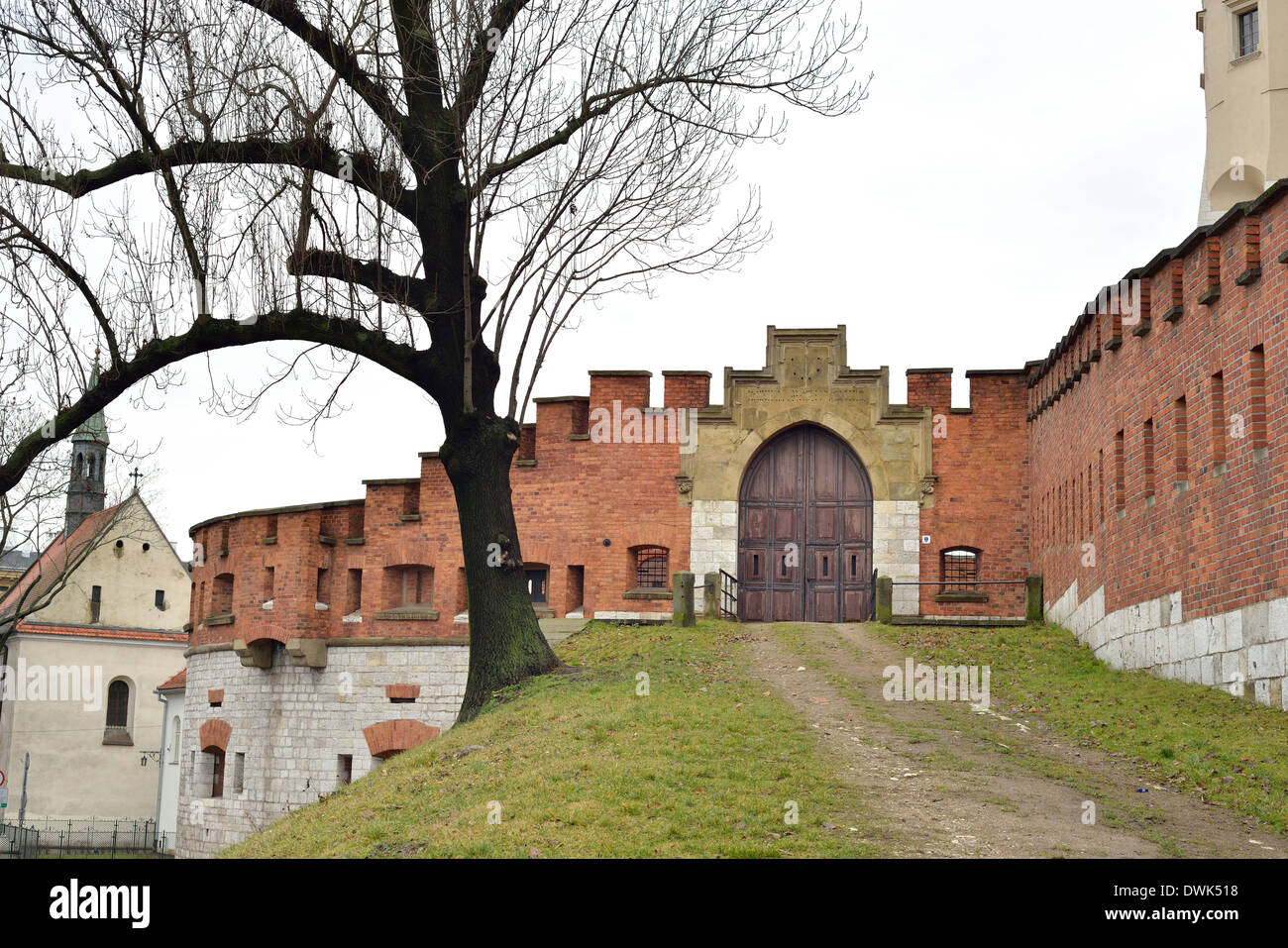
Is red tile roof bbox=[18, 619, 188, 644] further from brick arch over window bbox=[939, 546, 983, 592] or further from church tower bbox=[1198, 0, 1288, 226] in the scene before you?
church tower bbox=[1198, 0, 1288, 226]

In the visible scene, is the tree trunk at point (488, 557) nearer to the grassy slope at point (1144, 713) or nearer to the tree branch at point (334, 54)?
the tree branch at point (334, 54)

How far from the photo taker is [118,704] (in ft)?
158

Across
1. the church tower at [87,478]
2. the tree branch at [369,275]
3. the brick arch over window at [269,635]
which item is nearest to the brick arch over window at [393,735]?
the brick arch over window at [269,635]

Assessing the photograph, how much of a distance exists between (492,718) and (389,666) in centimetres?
1046

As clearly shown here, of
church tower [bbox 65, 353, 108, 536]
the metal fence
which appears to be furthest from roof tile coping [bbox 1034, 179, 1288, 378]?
Result: church tower [bbox 65, 353, 108, 536]

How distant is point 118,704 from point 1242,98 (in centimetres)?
4079

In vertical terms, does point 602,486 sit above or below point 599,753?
above

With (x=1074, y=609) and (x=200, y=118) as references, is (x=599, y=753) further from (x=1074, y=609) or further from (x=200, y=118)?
(x=1074, y=609)

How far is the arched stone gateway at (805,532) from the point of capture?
24.1 metres

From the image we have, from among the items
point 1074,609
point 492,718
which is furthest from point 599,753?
point 1074,609

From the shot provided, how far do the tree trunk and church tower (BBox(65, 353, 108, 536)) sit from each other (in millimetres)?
42020

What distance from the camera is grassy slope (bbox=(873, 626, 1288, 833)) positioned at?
419 inches
